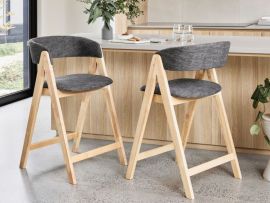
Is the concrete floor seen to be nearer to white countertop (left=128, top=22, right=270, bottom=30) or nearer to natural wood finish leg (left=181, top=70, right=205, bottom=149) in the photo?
natural wood finish leg (left=181, top=70, right=205, bottom=149)

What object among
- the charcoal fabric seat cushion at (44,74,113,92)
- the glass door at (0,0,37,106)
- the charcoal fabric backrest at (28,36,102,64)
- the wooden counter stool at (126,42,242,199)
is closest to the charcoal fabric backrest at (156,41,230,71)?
the wooden counter stool at (126,42,242,199)

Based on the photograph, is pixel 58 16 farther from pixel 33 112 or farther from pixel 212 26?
pixel 33 112

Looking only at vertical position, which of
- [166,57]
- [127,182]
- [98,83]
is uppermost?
[166,57]

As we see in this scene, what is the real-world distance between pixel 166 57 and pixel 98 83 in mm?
563

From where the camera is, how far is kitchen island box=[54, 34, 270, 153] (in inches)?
136

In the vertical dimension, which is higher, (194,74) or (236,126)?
(194,74)

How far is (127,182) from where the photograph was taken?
9.84ft

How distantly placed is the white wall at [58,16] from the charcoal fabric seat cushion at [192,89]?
3037 millimetres

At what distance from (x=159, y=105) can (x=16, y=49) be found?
2576 mm

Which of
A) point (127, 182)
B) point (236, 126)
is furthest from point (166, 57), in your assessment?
point (236, 126)

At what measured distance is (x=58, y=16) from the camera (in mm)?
5809

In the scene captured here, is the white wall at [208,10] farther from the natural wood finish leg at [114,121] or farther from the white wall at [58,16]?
the natural wood finish leg at [114,121]

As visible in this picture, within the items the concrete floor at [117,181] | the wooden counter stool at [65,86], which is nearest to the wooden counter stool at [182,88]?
the concrete floor at [117,181]

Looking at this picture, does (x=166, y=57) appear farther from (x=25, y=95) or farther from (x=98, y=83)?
(x=25, y=95)
